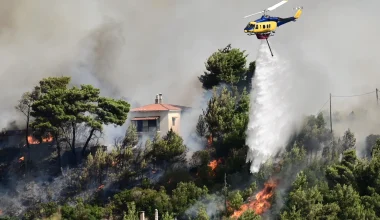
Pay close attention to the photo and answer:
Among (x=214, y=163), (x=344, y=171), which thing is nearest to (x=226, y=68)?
(x=214, y=163)

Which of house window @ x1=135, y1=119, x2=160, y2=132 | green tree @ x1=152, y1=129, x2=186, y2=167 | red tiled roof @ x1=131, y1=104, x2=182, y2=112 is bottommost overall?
green tree @ x1=152, y1=129, x2=186, y2=167

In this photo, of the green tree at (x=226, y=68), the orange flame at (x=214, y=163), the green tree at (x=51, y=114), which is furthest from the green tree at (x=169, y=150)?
the green tree at (x=226, y=68)

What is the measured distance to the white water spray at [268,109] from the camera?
153ft

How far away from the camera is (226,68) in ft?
176

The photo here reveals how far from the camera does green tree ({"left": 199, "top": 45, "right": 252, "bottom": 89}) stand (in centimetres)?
5338

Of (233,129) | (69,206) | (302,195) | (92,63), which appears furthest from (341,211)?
(92,63)

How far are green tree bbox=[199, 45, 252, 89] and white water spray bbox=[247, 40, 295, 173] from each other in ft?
11.0

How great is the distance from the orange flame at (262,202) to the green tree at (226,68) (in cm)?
1076

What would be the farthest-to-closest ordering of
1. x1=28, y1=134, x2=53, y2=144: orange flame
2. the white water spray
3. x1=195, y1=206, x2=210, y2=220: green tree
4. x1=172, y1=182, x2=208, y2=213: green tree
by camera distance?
x1=28, y1=134, x2=53, y2=144: orange flame, the white water spray, x1=172, y1=182, x2=208, y2=213: green tree, x1=195, y1=206, x2=210, y2=220: green tree

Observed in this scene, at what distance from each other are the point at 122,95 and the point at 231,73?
1282 centimetres

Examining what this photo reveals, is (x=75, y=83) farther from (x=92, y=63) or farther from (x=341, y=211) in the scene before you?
(x=341, y=211)

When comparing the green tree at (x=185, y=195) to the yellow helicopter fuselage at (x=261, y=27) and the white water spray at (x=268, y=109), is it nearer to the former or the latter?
the white water spray at (x=268, y=109)

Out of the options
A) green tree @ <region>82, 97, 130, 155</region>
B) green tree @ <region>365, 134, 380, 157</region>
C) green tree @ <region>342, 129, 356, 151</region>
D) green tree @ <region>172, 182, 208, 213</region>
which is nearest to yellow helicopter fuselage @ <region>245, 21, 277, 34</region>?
green tree @ <region>342, 129, 356, 151</region>

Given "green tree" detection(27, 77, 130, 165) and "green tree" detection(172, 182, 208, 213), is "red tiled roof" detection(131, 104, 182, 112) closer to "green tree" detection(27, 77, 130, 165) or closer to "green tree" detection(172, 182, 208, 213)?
"green tree" detection(27, 77, 130, 165)
